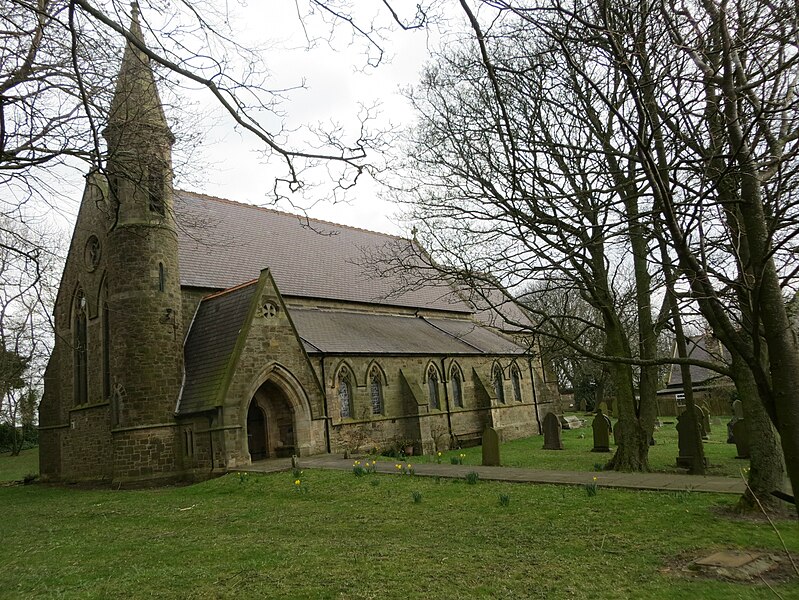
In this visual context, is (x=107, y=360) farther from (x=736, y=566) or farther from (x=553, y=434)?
(x=736, y=566)

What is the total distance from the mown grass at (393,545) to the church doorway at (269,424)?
6.24 metres

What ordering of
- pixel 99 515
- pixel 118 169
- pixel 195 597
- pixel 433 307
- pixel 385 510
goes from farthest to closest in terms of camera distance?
pixel 433 307 < pixel 99 515 < pixel 385 510 < pixel 118 169 < pixel 195 597

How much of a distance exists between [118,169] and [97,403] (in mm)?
13295

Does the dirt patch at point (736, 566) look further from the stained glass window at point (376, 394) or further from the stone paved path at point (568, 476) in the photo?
the stained glass window at point (376, 394)

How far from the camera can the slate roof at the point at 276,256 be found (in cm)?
2112

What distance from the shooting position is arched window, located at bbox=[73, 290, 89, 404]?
65.3 ft

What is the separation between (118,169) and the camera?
7707 millimetres

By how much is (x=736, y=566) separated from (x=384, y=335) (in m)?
18.5

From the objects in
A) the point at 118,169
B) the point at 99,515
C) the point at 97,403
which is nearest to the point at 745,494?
the point at 118,169

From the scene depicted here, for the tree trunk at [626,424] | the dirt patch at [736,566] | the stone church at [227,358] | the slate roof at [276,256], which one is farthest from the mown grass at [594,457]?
the dirt patch at [736,566]

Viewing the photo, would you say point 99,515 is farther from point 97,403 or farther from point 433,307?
point 433,307

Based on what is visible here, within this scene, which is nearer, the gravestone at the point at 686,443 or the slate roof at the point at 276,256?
the gravestone at the point at 686,443

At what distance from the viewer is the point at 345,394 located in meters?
20.7

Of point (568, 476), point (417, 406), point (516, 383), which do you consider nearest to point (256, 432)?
point (417, 406)
